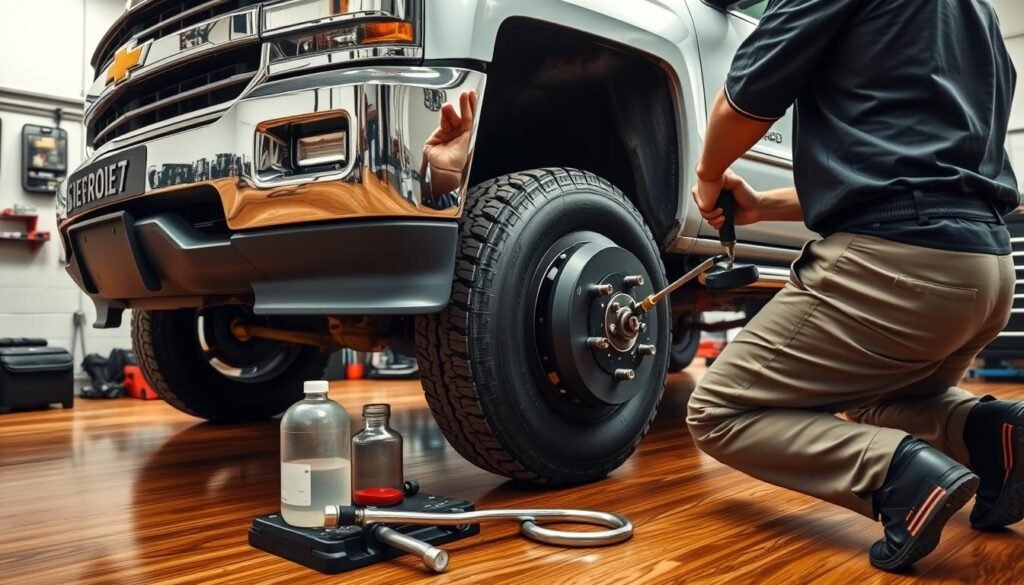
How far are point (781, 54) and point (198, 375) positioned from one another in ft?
6.87

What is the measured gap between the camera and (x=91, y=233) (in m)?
1.81

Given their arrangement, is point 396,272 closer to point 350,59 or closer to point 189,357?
point 350,59

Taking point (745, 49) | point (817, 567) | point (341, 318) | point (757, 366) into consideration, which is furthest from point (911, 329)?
point (341, 318)

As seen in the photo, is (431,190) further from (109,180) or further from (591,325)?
(109,180)

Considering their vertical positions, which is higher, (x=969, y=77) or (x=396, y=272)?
(x=969, y=77)

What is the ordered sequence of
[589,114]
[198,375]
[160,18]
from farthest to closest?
1. [198,375]
2. [589,114]
3. [160,18]

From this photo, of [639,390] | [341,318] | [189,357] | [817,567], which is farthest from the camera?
[189,357]

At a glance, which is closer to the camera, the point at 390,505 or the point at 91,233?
the point at 390,505

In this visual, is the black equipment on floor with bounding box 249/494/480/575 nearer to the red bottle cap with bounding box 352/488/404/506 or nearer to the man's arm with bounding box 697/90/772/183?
the red bottle cap with bounding box 352/488/404/506

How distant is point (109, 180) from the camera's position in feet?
5.66

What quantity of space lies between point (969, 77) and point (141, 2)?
1.62 meters

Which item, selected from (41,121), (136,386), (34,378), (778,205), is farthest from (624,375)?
(41,121)

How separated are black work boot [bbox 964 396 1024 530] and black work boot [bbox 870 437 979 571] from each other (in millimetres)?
248

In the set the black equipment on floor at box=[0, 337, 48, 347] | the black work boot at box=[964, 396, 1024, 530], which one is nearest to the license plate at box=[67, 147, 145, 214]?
the black work boot at box=[964, 396, 1024, 530]
